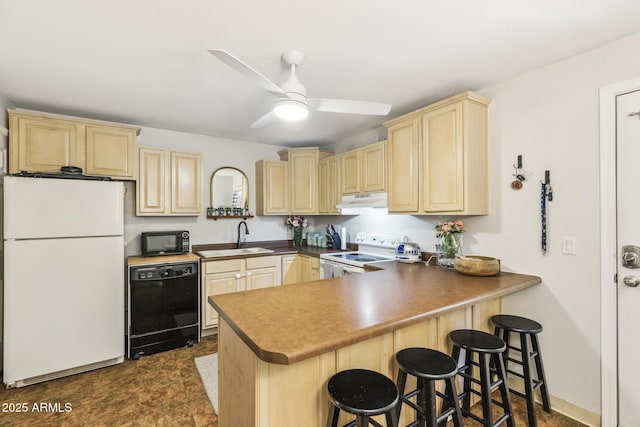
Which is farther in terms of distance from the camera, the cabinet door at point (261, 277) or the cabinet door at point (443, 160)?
the cabinet door at point (261, 277)

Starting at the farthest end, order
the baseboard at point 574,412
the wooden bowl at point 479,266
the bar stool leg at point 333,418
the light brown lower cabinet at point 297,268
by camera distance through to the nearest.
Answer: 1. the light brown lower cabinet at point 297,268
2. the wooden bowl at point 479,266
3. the baseboard at point 574,412
4. the bar stool leg at point 333,418

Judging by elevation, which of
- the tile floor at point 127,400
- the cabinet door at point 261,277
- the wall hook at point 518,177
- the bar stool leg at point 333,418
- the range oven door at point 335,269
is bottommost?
the tile floor at point 127,400

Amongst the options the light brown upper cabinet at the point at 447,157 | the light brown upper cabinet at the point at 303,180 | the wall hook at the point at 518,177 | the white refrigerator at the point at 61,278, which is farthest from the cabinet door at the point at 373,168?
the white refrigerator at the point at 61,278

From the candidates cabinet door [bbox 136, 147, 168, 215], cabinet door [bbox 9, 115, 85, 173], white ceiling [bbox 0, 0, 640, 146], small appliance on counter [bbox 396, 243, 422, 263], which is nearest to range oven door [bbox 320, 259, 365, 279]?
small appliance on counter [bbox 396, 243, 422, 263]

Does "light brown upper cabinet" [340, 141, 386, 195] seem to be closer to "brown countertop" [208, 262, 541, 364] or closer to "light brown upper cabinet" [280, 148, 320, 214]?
"light brown upper cabinet" [280, 148, 320, 214]

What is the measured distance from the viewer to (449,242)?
2557 mm

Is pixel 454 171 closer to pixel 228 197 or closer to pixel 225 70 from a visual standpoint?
pixel 225 70

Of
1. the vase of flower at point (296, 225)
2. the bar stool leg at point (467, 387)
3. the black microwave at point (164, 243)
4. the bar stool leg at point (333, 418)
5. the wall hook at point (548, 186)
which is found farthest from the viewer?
the vase of flower at point (296, 225)

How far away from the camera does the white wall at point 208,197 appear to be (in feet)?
11.2

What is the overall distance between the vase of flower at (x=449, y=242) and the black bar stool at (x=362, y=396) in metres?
1.57

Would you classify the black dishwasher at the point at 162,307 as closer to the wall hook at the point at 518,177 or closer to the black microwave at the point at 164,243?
the black microwave at the point at 164,243

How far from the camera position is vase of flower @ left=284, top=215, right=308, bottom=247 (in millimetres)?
4438

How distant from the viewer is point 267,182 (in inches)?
159

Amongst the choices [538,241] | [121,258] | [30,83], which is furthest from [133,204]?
[538,241]
